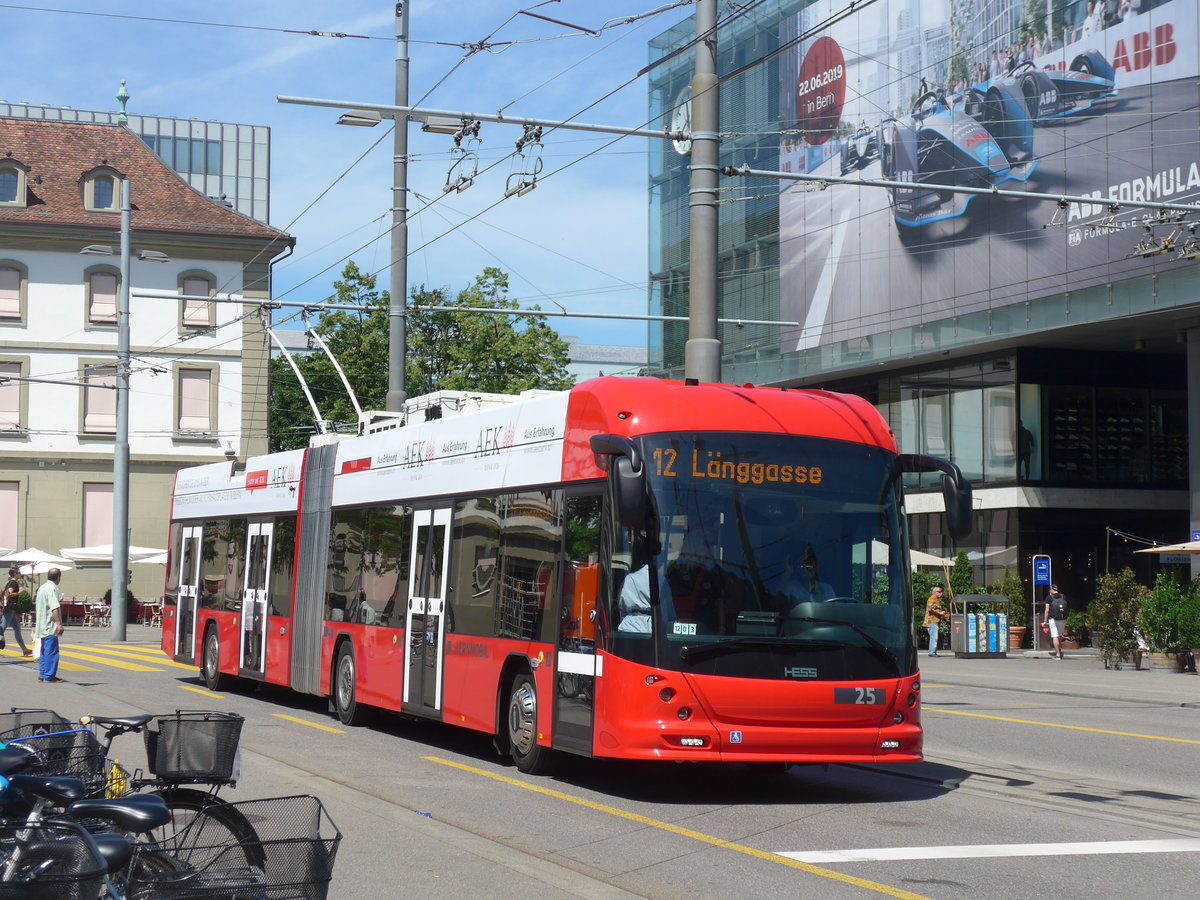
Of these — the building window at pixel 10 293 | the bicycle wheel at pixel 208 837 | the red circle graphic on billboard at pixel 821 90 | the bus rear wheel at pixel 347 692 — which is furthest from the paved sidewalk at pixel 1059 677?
the bicycle wheel at pixel 208 837

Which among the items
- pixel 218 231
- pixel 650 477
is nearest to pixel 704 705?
pixel 650 477

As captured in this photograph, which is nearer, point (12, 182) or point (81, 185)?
point (12, 182)

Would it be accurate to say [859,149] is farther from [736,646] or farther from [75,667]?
[736,646]

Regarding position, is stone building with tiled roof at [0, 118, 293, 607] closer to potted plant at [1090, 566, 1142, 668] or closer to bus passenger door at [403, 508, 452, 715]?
potted plant at [1090, 566, 1142, 668]

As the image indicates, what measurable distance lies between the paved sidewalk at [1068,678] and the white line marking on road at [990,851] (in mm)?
13730

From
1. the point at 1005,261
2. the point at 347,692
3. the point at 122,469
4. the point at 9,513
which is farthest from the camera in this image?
the point at 9,513

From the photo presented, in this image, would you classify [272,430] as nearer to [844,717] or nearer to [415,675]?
[415,675]

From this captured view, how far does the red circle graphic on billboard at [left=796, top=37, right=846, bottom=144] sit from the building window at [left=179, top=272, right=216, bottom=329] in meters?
20.7

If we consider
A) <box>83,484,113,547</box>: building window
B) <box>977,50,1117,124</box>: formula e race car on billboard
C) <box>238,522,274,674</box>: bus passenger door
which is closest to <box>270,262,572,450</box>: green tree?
<box>83,484,113,547</box>: building window

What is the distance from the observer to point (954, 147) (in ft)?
151

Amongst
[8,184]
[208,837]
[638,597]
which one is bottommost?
[208,837]

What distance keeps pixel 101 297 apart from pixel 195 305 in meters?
3.12

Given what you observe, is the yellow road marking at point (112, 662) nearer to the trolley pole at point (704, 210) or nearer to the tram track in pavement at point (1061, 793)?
the trolley pole at point (704, 210)

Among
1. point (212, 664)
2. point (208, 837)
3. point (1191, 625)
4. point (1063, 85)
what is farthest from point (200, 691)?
point (1063, 85)
